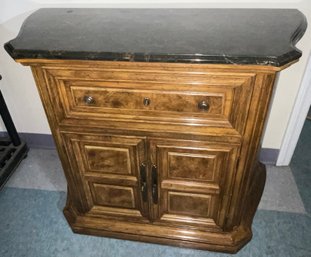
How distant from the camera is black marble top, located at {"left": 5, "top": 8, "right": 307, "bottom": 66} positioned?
30.7 inches

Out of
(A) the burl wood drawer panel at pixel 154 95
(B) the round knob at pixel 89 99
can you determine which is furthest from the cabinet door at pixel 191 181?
(B) the round knob at pixel 89 99

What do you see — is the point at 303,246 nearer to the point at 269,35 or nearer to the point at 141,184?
the point at 141,184

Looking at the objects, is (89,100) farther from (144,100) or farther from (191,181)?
(191,181)

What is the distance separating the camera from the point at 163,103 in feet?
3.00

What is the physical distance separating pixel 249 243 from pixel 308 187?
1.80 feet

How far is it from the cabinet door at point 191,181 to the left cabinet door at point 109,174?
0.06 m

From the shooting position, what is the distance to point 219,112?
35.5 inches

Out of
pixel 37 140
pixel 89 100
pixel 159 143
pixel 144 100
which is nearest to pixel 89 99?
pixel 89 100

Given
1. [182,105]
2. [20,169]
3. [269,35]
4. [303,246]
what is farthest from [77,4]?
[303,246]

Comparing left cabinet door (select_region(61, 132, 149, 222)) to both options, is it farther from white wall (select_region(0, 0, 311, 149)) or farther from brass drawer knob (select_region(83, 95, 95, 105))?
white wall (select_region(0, 0, 311, 149))

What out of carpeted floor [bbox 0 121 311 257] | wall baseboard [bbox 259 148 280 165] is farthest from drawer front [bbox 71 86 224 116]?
wall baseboard [bbox 259 148 280 165]

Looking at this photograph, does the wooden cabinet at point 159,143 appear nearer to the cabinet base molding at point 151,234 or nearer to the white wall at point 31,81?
the cabinet base molding at point 151,234

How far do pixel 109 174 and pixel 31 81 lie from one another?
845 mm

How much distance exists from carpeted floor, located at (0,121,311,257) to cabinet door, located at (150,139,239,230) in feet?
0.64
